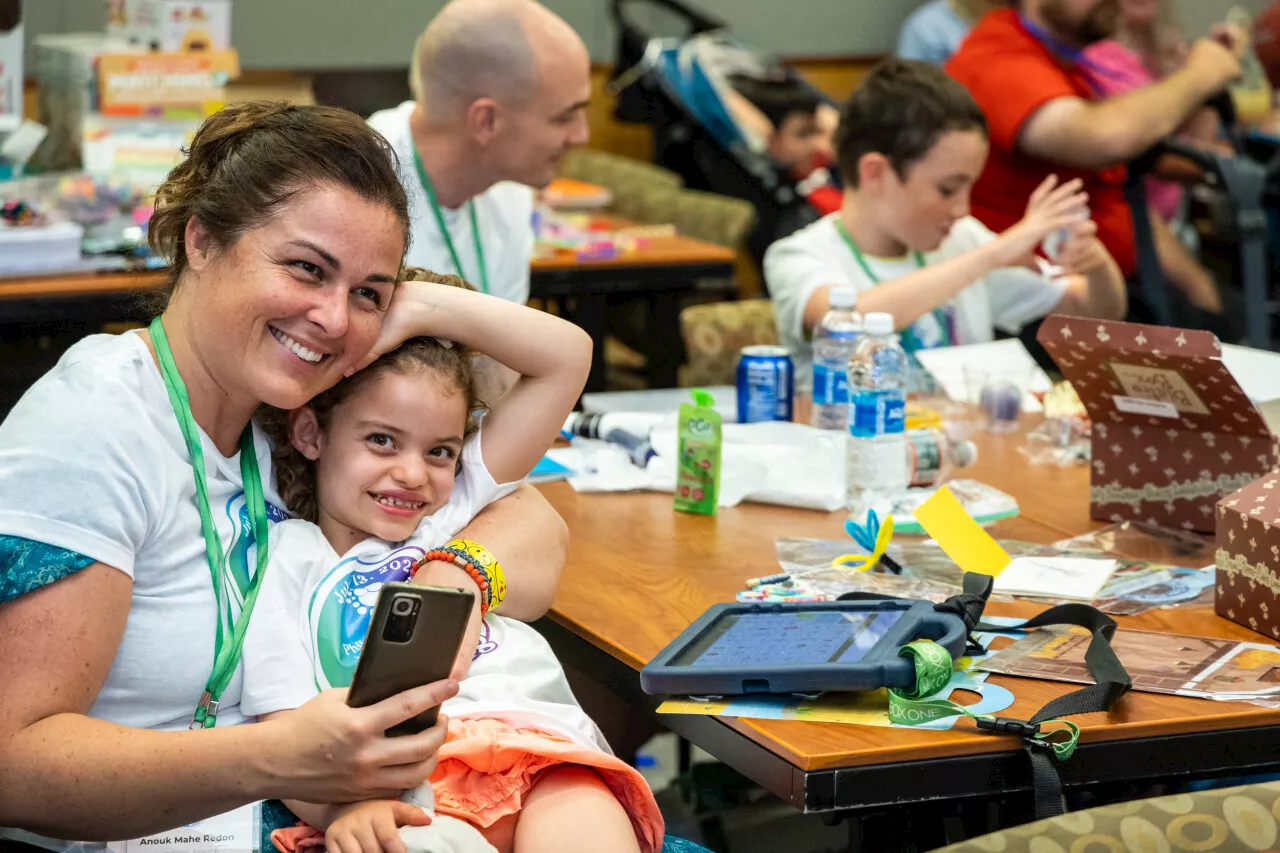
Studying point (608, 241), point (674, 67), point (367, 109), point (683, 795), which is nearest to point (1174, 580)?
point (683, 795)

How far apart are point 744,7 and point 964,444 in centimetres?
495

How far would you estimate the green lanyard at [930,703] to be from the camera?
151 cm

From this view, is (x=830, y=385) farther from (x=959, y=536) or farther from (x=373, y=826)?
(x=373, y=826)

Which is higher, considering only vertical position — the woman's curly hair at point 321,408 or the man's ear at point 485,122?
the man's ear at point 485,122

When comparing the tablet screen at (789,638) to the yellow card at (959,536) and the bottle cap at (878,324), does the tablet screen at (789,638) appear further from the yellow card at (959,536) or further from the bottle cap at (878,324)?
the bottle cap at (878,324)

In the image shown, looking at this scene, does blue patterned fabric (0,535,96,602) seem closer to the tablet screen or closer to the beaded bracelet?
the beaded bracelet

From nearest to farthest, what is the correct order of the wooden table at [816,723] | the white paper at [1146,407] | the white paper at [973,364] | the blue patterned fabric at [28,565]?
the blue patterned fabric at [28,565] < the wooden table at [816,723] < the white paper at [1146,407] < the white paper at [973,364]

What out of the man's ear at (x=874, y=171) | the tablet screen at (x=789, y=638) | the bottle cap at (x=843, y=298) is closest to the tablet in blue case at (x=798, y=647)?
the tablet screen at (x=789, y=638)

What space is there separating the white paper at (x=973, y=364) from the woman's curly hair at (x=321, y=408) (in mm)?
1417

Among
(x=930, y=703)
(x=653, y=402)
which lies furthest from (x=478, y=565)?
(x=653, y=402)

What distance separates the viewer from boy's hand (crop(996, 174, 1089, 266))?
3049 mm

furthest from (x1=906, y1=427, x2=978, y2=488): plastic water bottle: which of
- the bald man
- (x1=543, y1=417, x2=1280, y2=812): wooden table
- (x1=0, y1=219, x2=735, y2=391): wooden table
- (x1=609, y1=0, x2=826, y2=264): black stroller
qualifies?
(x1=609, y1=0, x2=826, y2=264): black stroller

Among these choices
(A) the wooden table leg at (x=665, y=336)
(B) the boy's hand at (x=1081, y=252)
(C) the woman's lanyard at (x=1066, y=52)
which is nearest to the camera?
(B) the boy's hand at (x=1081, y=252)

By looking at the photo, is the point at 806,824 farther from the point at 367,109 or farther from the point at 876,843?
the point at 367,109
